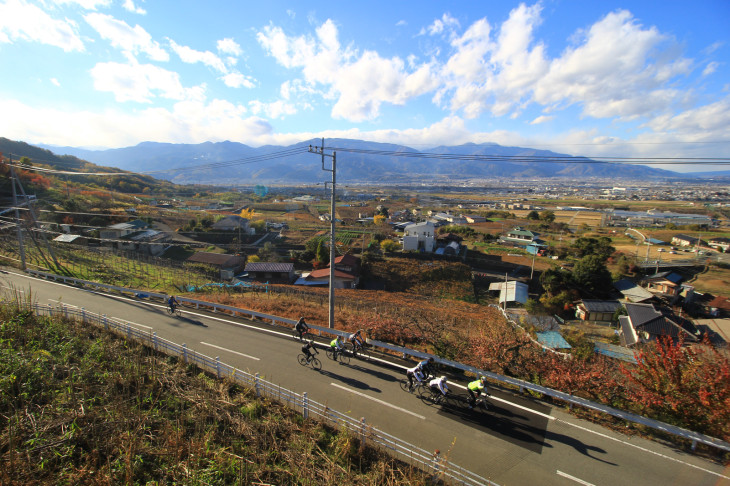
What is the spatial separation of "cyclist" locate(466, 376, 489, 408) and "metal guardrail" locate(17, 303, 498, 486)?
214 centimetres

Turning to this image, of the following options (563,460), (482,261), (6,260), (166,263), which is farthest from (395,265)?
(6,260)

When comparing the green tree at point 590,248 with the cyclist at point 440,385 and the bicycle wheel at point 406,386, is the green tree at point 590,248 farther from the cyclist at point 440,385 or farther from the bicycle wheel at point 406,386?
the cyclist at point 440,385

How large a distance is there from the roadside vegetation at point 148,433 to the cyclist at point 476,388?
9.68 ft

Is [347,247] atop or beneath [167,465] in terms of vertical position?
beneath

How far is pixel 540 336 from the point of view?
1809cm

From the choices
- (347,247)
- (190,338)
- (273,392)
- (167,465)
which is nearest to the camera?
(167,465)

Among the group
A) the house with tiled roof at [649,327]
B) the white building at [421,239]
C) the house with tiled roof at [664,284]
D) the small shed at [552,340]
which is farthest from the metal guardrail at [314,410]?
the white building at [421,239]

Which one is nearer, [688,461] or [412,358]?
[688,461]

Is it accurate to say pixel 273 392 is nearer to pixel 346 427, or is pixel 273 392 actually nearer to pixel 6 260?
pixel 346 427

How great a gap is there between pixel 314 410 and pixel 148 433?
3.64m

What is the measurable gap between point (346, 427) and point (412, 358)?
5378 millimetres

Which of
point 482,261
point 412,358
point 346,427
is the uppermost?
point 346,427

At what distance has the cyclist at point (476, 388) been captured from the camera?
844cm

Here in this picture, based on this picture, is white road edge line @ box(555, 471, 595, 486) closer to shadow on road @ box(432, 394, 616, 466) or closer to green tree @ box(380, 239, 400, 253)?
shadow on road @ box(432, 394, 616, 466)
